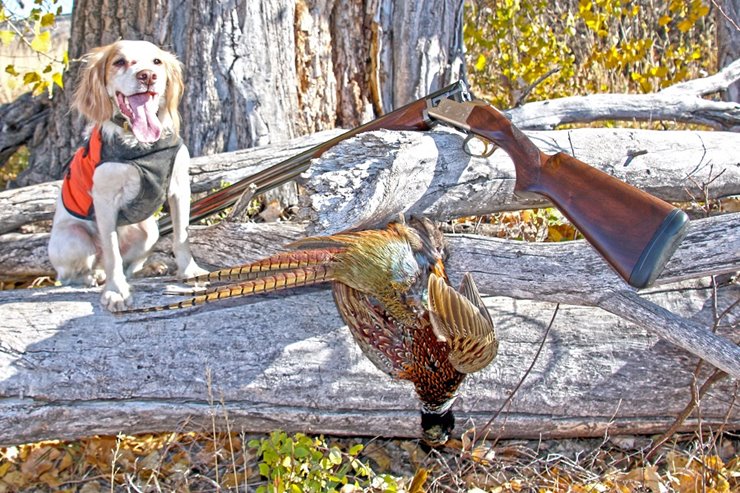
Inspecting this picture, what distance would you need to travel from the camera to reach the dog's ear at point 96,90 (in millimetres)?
3717

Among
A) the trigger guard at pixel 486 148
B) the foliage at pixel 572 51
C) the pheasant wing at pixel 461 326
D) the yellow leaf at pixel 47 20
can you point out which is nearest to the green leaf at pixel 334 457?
the pheasant wing at pixel 461 326

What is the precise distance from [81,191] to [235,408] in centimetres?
154

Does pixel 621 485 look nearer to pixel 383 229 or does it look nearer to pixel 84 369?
pixel 383 229

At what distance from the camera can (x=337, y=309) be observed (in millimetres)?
3680

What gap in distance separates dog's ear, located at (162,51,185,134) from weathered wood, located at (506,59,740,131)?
243 cm

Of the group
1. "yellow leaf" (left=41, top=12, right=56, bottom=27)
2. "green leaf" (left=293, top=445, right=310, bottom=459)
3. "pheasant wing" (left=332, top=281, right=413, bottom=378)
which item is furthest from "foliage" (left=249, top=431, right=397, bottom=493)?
"yellow leaf" (left=41, top=12, right=56, bottom=27)

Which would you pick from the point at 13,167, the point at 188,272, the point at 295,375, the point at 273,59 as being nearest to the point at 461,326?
the point at 295,375

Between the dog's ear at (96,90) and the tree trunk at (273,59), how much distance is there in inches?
61.2

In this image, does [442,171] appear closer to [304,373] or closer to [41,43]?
[304,373]

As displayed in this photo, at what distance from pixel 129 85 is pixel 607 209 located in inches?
93.5

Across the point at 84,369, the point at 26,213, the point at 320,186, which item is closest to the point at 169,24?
the point at 26,213

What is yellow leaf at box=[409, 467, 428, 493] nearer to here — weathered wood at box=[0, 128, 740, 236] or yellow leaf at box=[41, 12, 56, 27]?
weathered wood at box=[0, 128, 740, 236]

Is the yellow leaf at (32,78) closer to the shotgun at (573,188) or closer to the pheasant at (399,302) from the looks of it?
the shotgun at (573,188)

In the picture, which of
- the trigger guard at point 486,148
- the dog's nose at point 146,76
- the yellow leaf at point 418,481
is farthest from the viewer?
the trigger guard at point 486,148
